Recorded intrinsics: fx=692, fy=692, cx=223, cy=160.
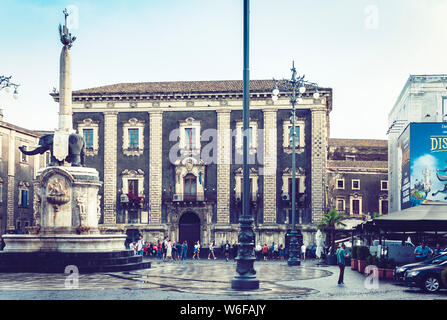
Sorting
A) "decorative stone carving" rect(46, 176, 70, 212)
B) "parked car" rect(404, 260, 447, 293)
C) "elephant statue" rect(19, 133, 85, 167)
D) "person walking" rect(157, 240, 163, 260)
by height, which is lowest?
"person walking" rect(157, 240, 163, 260)

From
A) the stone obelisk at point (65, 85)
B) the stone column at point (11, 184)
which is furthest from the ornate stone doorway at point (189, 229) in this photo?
the stone obelisk at point (65, 85)

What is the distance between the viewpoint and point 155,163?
183 ft

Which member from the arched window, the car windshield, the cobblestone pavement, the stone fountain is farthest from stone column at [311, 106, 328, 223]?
the car windshield

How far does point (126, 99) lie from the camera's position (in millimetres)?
56125

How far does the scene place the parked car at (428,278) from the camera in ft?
66.6

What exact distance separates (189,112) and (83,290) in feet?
124

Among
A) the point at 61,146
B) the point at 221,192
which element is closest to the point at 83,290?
the point at 61,146

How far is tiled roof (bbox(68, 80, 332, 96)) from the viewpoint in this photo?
55250 millimetres

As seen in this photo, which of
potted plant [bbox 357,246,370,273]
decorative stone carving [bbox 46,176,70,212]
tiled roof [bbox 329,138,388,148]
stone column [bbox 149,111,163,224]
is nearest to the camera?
decorative stone carving [bbox 46,176,70,212]

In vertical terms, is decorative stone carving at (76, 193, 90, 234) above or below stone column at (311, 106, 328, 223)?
below

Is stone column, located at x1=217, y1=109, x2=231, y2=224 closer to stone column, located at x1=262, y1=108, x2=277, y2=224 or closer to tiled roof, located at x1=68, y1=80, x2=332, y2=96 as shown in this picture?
tiled roof, located at x1=68, y1=80, x2=332, y2=96

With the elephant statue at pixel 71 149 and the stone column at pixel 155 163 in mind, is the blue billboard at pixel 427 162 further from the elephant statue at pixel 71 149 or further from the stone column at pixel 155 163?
the elephant statue at pixel 71 149

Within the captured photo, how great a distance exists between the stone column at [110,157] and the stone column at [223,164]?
8.49m

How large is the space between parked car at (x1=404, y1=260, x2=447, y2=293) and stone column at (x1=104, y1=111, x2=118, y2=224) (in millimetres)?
38286
